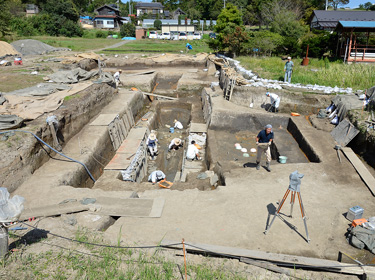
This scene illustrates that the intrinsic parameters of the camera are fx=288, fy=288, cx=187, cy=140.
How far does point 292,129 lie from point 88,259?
948cm

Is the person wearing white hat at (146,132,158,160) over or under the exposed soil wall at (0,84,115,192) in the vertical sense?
under

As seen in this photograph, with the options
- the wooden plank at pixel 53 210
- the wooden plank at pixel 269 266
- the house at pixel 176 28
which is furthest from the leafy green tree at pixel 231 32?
the house at pixel 176 28

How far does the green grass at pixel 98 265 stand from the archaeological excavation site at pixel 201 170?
29cm

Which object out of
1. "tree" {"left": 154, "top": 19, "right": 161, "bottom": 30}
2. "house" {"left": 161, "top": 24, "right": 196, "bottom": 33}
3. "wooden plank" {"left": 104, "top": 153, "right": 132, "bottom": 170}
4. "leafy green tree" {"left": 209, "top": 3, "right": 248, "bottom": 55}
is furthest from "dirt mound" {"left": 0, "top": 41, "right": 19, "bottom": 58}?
"tree" {"left": 154, "top": 19, "right": 161, "bottom": 30}

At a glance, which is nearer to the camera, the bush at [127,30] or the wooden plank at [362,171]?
the wooden plank at [362,171]

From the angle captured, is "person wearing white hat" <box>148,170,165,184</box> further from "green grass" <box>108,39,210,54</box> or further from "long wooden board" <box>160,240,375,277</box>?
"green grass" <box>108,39,210,54</box>

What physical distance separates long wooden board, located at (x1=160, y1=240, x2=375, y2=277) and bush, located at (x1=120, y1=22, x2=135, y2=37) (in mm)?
44606

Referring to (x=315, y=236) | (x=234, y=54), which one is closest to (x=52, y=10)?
(x=234, y=54)

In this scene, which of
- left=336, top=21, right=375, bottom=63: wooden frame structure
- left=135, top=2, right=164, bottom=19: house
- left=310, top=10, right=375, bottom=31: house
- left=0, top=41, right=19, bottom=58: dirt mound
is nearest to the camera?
left=336, top=21, right=375, bottom=63: wooden frame structure

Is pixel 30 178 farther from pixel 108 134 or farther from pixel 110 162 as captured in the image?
pixel 108 134

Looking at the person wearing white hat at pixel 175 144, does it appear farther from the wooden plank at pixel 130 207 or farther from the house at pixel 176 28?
the house at pixel 176 28

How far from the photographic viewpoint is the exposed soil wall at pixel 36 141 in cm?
730

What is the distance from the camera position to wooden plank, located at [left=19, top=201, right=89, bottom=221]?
19.5 feet

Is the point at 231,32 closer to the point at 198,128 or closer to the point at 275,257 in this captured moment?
the point at 198,128
